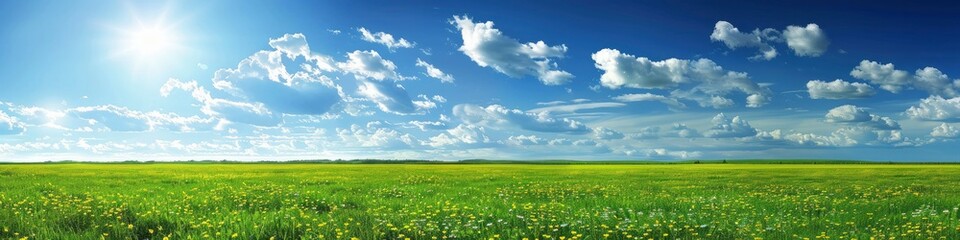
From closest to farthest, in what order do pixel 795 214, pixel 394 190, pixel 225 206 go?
pixel 795 214
pixel 225 206
pixel 394 190

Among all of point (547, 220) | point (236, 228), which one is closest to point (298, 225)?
point (236, 228)

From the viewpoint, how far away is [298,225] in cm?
1166

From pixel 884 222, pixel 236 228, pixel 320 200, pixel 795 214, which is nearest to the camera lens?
pixel 236 228

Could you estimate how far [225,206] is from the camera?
15719 millimetres

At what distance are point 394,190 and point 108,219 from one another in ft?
32.3

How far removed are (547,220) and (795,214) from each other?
19.8 ft

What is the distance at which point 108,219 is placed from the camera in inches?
527

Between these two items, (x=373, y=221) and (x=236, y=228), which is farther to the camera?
(x=373, y=221)

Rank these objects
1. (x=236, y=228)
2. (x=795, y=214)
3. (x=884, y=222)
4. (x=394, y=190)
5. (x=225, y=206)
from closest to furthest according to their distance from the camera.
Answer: (x=236, y=228)
(x=884, y=222)
(x=795, y=214)
(x=225, y=206)
(x=394, y=190)

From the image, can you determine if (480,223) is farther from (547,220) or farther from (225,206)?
(225,206)

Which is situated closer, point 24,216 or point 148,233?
point 148,233

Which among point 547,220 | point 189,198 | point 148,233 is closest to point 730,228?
point 547,220

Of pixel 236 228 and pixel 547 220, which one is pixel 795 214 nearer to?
pixel 547 220

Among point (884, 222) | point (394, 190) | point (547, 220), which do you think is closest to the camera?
point (547, 220)
